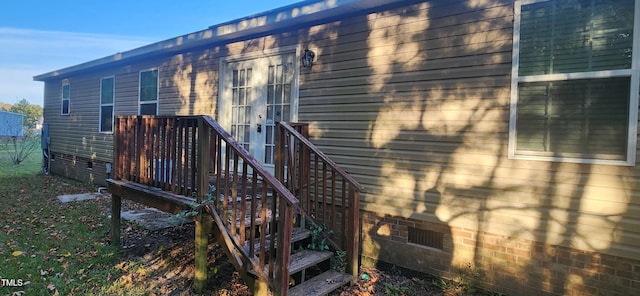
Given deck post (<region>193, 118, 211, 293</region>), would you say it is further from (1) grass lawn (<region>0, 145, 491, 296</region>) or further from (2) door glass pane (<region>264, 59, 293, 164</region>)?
(2) door glass pane (<region>264, 59, 293, 164</region>)

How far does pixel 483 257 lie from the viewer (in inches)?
134

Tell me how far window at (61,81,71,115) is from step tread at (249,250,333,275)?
34.8 ft

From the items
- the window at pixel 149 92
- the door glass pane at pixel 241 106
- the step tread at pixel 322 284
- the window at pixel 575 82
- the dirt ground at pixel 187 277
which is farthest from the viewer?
the window at pixel 149 92

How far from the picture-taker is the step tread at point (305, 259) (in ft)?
9.97

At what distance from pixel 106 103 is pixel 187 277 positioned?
23.8ft

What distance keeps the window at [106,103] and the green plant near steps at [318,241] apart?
7444mm

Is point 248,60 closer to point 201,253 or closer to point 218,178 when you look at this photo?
point 218,178

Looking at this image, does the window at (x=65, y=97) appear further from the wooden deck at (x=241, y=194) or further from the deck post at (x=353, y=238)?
the deck post at (x=353, y=238)

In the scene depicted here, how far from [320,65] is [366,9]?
0.92 metres

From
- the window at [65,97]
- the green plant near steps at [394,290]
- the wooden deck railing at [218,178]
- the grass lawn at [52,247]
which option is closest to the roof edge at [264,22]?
the wooden deck railing at [218,178]

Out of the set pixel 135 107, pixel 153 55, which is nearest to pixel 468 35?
pixel 153 55

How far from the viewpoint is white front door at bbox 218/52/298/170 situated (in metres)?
5.20

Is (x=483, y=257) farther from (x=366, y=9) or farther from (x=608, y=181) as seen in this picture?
(x=366, y=9)

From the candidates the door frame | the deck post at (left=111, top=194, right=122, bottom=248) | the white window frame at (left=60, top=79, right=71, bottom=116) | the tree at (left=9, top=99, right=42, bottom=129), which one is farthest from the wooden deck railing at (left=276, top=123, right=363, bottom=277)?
the tree at (left=9, top=99, right=42, bottom=129)
